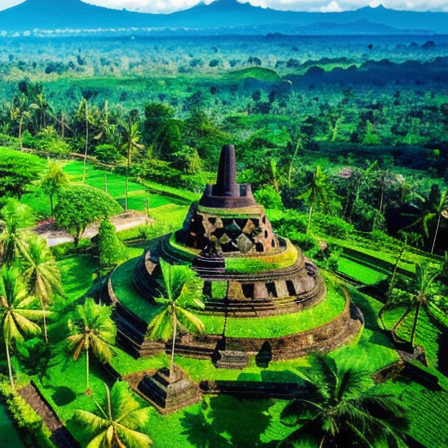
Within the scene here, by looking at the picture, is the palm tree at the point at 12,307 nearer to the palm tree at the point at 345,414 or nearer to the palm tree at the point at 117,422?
the palm tree at the point at 117,422

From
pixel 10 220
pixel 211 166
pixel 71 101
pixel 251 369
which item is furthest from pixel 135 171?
pixel 71 101

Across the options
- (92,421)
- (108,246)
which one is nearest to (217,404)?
(92,421)

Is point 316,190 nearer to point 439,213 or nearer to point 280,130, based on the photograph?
point 439,213

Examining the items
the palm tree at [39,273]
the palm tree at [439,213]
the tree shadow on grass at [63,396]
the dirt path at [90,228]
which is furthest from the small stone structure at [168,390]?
the palm tree at [439,213]

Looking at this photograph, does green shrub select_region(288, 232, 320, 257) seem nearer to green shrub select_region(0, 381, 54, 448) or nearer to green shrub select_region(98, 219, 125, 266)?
green shrub select_region(98, 219, 125, 266)

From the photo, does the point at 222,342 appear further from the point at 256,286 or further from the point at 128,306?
the point at 128,306

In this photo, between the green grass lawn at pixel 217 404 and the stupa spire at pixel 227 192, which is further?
the stupa spire at pixel 227 192
